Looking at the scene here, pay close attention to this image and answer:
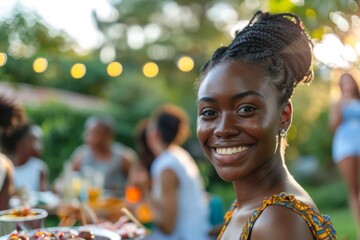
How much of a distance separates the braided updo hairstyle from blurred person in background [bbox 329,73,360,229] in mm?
3534

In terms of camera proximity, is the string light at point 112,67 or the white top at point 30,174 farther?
the string light at point 112,67

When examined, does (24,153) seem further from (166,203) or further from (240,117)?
(240,117)

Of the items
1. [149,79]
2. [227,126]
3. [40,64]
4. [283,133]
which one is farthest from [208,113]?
[149,79]

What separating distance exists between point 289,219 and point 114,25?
14.5 m

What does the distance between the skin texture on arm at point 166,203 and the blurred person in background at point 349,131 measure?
1.83m

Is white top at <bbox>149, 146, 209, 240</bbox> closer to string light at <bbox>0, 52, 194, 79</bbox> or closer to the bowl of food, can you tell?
the bowl of food

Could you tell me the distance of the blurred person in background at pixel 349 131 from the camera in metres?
5.34

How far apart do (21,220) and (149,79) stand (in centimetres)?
1111

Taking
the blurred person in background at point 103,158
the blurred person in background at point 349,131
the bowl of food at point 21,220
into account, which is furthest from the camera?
the blurred person in background at point 103,158

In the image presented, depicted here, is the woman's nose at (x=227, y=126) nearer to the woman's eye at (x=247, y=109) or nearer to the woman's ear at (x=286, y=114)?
the woman's eye at (x=247, y=109)

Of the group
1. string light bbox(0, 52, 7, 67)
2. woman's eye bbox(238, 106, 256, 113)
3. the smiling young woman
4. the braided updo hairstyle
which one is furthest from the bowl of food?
string light bbox(0, 52, 7, 67)

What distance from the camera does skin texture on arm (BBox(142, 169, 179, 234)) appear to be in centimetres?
441

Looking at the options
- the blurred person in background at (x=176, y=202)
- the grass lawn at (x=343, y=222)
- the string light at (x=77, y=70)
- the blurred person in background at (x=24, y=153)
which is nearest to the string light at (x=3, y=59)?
the blurred person in background at (x=24, y=153)

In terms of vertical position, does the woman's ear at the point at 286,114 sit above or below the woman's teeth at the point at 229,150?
above
